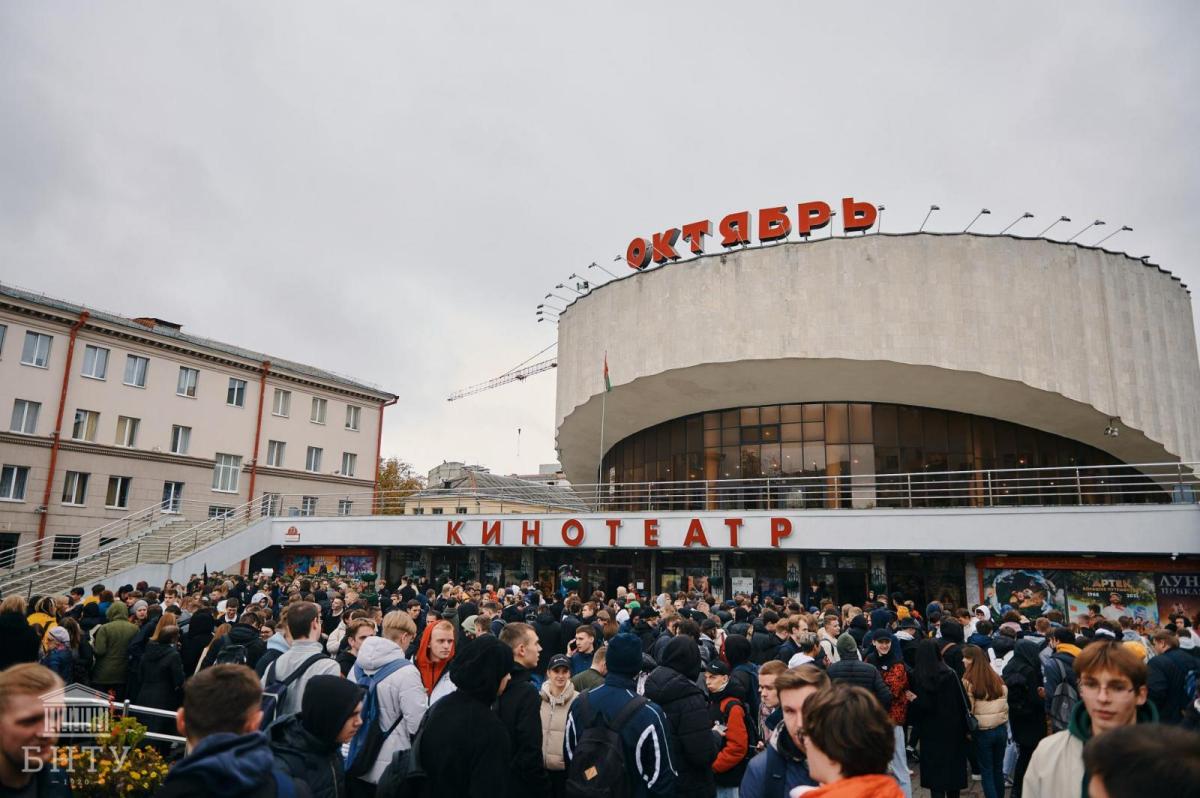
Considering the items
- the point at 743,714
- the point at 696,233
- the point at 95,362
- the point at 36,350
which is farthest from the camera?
the point at 95,362

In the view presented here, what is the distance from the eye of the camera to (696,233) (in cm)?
2648

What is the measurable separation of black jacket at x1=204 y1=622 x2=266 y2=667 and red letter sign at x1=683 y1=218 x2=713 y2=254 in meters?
21.4

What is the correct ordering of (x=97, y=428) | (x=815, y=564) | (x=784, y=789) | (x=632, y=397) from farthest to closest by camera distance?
(x=97, y=428), (x=632, y=397), (x=815, y=564), (x=784, y=789)

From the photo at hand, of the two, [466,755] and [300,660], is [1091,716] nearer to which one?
[466,755]

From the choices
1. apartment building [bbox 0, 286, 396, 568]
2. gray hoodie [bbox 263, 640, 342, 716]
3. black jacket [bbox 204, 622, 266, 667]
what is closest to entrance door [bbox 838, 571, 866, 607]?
black jacket [bbox 204, 622, 266, 667]

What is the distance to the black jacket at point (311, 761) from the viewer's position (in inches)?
150

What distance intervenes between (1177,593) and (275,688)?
66.1 ft

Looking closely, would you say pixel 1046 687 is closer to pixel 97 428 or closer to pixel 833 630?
pixel 833 630

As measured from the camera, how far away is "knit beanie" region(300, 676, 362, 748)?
151 inches

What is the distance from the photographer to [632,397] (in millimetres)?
27719

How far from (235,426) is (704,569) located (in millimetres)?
26181

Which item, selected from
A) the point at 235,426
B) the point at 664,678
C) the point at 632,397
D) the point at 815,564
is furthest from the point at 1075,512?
the point at 235,426

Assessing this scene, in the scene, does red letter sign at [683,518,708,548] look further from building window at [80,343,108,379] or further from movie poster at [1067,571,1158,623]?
building window at [80,343,108,379]

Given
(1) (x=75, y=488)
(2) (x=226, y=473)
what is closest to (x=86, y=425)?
(1) (x=75, y=488)
